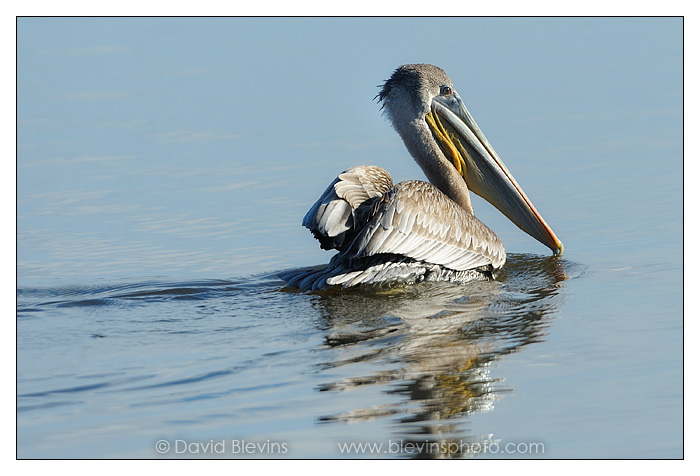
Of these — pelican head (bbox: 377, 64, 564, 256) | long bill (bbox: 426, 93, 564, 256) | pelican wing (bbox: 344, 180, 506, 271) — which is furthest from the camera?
long bill (bbox: 426, 93, 564, 256)

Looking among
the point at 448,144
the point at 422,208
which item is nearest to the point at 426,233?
the point at 422,208

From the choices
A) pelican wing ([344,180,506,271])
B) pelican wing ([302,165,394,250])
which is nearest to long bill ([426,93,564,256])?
pelican wing ([344,180,506,271])

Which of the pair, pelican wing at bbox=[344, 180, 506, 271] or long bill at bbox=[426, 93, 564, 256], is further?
long bill at bbox=[426, 93, 564, 256]

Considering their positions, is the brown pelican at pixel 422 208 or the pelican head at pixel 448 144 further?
the pelican head at pixel 448 144

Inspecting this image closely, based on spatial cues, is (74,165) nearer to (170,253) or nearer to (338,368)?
(170,253)

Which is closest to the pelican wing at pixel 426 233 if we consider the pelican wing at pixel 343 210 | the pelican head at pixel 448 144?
the pelican wing at pixel 343 210

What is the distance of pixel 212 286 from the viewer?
7367 mm

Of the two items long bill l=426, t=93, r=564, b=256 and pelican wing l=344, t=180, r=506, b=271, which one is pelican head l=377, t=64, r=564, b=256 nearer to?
long bill l=426, t=93, r=564, b=256

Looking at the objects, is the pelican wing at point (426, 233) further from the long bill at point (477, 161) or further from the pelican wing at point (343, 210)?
the long bill at point (477, 161)

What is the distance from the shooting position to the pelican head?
805 centimetres

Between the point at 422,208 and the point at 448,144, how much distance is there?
140 cm

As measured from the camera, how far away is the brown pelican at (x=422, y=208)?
6840mm

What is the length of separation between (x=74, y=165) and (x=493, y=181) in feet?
16.2

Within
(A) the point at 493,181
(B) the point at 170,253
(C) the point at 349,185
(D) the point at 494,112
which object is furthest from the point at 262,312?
(D) the point at 494,112
